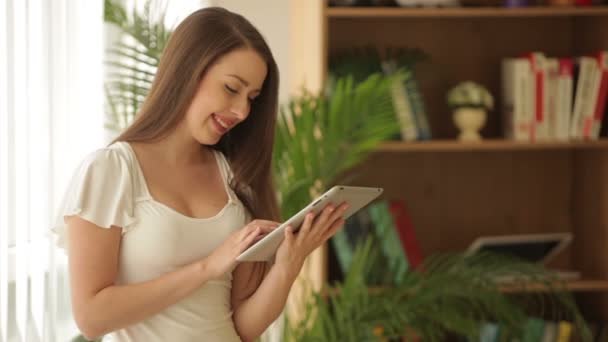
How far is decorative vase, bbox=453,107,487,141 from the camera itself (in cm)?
303

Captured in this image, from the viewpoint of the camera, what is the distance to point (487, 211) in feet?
10.9

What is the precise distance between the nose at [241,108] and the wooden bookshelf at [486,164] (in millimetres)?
1587

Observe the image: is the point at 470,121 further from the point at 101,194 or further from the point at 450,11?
the point at 101,194

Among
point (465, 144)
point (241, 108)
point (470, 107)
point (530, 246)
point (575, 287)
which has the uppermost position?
point (241, 108)

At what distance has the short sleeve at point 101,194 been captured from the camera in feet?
4.77

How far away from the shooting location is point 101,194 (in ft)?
4.80

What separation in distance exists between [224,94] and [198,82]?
5cm

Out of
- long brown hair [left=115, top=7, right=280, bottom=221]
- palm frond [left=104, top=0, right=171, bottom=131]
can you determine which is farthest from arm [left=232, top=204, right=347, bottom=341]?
palm frond [left=104, top=0, right=171, bottom=131]

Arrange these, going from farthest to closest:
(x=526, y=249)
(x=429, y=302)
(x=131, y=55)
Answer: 1. (x=526, y=249)
2. (x=429, y=302)
3. (x=131, y=55)

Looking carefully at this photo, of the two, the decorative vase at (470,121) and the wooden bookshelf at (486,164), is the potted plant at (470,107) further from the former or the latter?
the wooden bookshelf at (486,164)

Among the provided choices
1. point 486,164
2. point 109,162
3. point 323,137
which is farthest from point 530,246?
point 109,162

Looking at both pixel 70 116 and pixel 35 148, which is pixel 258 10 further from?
pixel 35 148

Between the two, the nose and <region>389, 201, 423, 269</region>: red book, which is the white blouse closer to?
the nose

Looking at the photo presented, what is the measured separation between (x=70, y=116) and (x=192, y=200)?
0.55m
